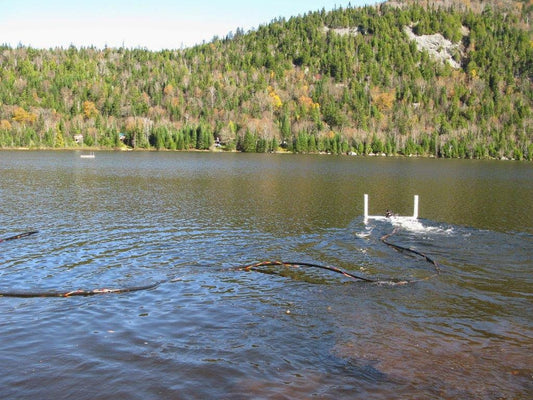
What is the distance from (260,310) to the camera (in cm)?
1845

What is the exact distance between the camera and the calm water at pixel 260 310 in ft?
41.4

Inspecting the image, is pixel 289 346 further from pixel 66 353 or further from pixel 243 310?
pixel 66 353

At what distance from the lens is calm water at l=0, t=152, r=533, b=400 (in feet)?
41.4

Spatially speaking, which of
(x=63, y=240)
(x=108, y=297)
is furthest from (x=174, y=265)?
(x=63, y=240)

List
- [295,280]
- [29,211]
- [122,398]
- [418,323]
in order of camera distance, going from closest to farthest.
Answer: [122,398]
[418,323]
[295,280]
[29,211]

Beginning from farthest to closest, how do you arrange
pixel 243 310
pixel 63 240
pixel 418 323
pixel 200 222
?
pixel 200 222 → pixel 63 240 → pixel 243 310 → pixel 418 323

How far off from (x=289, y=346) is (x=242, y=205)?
34.2 metres

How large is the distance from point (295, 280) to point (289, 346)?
7.92 m

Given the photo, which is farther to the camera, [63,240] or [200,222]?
[200,222]

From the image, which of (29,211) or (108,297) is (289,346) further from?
(29,211)

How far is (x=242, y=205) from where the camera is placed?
1918 inches

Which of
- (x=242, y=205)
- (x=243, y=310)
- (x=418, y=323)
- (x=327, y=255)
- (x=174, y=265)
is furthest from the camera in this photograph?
(x=242, y=205)

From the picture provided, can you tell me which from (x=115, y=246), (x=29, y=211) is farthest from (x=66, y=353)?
(x=29, y=211)

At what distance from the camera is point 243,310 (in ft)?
60.5
